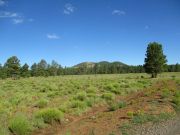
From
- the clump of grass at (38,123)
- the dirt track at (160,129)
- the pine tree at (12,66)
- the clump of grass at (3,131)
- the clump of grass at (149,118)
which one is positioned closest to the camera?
the dirt track at (160,129)

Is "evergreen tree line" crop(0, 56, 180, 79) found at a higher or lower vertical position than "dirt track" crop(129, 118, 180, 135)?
higher

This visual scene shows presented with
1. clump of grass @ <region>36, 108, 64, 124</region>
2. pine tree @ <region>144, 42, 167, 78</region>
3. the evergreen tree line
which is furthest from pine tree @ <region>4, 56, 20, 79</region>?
clump of grass @ <region>36, 108, 64, 124</region>

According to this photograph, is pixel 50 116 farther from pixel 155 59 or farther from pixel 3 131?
pixel 155 59

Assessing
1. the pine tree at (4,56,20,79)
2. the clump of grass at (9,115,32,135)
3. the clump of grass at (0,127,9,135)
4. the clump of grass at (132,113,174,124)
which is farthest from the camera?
the pine tree at (4,56,20,79)

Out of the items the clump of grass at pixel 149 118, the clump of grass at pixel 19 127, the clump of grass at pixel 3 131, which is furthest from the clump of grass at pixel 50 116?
the clump of grass at pixel 149 118

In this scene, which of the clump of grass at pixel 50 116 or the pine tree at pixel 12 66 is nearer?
the clump of grass at pixel 50 116

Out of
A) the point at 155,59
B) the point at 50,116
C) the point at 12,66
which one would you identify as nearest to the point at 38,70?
the point at 12,66

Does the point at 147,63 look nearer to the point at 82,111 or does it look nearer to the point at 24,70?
the point at 24,70

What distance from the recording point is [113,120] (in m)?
12.4

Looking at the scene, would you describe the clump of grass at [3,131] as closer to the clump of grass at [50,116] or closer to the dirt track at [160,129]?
the clump of grass at [50,116]

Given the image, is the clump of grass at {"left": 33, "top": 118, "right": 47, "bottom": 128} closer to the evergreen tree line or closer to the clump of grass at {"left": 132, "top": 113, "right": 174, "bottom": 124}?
the clump of grass at {"left": 132, "top": 113, "right": 174, "bottom": 124}

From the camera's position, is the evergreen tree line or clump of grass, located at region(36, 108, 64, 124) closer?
clump of grass, located at region(36, 108, 64, 124)

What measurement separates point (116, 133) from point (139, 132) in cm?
83

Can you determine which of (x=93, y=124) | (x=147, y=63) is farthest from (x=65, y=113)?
(x=147, y=63)
